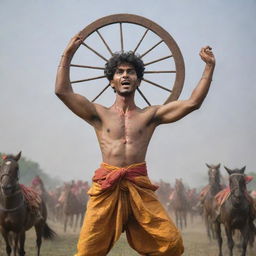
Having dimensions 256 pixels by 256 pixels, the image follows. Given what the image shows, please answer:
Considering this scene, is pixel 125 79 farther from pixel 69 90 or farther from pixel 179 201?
pixel 179 201

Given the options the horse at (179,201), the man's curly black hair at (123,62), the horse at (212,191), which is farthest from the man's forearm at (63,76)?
the horse at (179,201)

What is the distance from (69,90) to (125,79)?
434 mm

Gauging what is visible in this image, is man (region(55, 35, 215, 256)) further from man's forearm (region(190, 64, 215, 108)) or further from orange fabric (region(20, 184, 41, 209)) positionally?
orange fabric (region(20, 184, 41, 209))

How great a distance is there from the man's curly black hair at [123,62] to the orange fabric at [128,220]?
0.77 metres

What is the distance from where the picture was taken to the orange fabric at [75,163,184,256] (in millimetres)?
3125

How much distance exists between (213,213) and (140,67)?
6465 millimetres

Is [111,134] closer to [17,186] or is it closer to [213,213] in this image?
[17,186]

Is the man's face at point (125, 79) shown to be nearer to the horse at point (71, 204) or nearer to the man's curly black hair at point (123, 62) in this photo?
→ the man's curly black hair at point (123, 62)

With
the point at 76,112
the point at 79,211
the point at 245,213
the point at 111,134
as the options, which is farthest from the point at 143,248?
the point at 79,211

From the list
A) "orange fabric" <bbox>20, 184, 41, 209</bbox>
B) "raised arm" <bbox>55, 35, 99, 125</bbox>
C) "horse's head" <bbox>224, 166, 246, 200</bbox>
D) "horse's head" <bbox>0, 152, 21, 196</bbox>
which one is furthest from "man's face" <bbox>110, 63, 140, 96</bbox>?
"horse's head" <bbox>224, 166, 246, 200</bbox>

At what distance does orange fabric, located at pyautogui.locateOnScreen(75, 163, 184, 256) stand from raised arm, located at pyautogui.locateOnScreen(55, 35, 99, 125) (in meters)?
0.47

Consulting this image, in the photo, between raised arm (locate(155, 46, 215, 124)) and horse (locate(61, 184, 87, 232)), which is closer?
raised arm (locate(155, 46, 215, 124))

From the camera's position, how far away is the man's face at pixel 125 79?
11.5 feet

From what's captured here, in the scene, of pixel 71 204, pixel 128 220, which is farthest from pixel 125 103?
pixel 71 204
